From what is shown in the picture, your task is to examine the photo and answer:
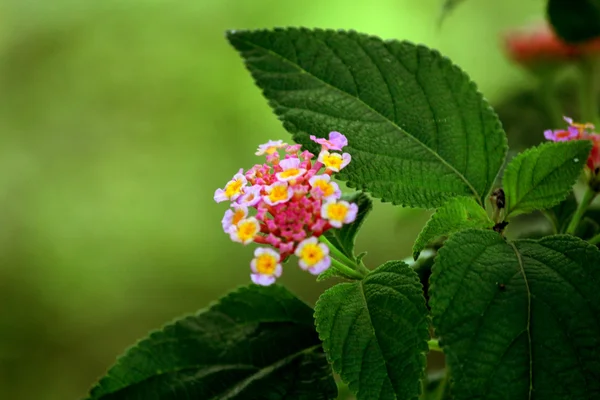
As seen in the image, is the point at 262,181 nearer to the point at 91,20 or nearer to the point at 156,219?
the point at 156,219

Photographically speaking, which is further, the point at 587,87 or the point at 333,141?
the point at 587,87

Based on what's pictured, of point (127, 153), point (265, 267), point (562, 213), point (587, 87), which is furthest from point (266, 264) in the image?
Result: point (127, 153)

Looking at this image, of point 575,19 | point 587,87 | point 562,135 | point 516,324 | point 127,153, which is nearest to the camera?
point 516,324

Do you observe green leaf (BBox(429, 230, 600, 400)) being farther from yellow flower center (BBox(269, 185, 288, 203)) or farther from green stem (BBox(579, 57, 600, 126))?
green stem (BBox(579, 57, 600, 126))

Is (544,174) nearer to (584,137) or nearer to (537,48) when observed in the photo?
(584,137)

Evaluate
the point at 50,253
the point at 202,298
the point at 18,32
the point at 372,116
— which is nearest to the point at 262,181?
the point at 372,116

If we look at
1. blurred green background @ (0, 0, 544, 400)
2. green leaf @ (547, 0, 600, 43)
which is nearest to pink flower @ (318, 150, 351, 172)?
green leaf @ (547, 0, 600, 43)
